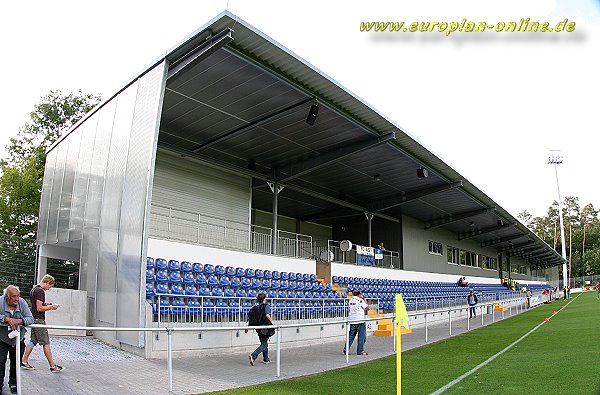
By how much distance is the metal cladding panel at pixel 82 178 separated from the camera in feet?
53.8

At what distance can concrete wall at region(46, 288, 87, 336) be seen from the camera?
14.6m

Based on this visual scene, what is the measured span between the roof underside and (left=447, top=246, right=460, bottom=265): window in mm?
8680

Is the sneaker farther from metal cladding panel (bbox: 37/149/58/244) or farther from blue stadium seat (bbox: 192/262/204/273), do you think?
metal cladding panel (bbox: 37/149/58/244)

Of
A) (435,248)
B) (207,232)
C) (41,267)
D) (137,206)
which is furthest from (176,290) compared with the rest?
(435,248)

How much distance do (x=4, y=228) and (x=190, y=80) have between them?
76.9 ft

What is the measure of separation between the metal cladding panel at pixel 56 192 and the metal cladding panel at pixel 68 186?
1.36ft

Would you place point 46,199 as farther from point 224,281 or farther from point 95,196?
point 224,281

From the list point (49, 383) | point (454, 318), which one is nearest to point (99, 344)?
point (49, 383)

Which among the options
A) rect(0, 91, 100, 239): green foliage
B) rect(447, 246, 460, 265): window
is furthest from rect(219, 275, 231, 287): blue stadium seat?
rect(447, 246, 460, 265): window

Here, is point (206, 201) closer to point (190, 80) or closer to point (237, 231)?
point (237, 231)

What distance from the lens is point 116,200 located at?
534 inches

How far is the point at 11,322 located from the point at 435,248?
34.0 m

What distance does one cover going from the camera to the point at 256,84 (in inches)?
565

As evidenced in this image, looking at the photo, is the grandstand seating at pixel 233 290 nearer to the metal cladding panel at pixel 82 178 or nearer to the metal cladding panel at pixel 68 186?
the metal cladding panel at pixel 82 178
